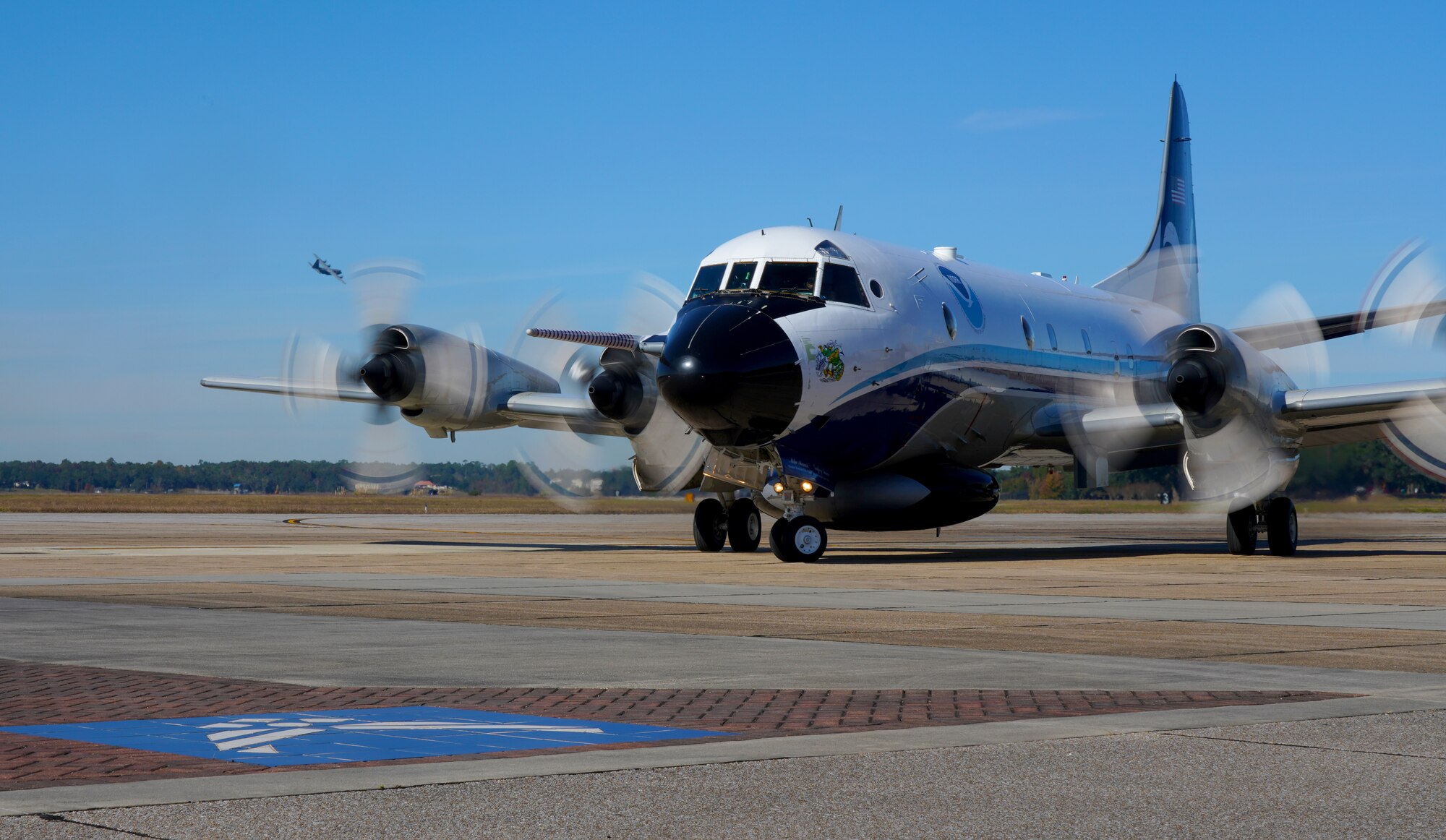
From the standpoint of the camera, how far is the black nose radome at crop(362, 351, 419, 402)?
92.2ft

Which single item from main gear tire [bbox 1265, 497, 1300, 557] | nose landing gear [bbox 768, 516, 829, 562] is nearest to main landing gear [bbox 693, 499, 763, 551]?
nose landing gear [bbox 768, 516, 829, 562]

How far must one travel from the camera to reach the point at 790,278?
23016 millimetres

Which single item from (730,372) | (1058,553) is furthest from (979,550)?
(730,372)

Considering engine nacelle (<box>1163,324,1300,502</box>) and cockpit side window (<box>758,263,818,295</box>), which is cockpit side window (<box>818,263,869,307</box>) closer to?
cockpit side window (<box>758,263,818,295</box>)

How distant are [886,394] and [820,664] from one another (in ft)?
46.9

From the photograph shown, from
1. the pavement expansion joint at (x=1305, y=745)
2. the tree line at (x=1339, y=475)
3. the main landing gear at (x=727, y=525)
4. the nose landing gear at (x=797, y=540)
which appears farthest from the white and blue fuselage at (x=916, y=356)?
the pavement expansion joint at (x=1305, y=745)

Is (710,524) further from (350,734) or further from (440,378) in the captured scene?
(350,734)

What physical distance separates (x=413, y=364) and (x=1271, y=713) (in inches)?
902

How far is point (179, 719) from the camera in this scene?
724 cm

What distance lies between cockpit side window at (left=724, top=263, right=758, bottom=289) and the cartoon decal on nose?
5.23 ft

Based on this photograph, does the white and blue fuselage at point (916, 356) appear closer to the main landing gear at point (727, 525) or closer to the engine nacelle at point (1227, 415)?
the main landing gear at point (727, 525)

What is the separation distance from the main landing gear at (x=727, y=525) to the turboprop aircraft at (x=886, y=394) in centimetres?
5

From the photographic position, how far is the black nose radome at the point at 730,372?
21.2m

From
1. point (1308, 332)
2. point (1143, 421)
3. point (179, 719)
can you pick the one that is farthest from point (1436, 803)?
point (1308, 332)
